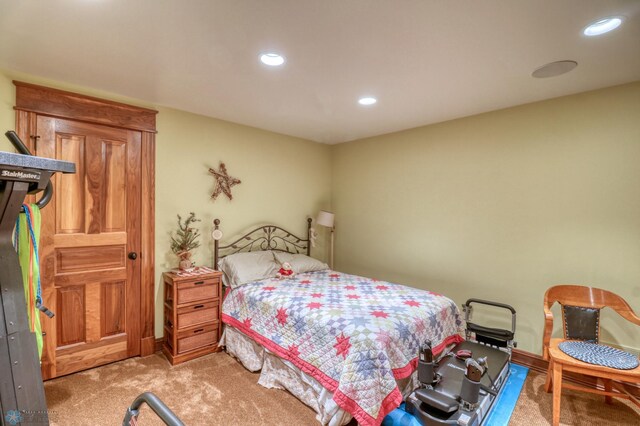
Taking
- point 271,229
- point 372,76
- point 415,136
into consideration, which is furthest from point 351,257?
point 372,76

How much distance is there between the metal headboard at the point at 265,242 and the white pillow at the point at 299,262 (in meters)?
0.26

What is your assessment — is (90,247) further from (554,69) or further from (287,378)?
(554,69)

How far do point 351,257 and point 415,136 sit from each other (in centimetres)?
189

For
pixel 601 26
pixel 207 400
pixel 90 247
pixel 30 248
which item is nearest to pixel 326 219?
pixel 207 400

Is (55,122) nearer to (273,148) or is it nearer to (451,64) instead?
(273,148)

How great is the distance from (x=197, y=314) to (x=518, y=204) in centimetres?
331

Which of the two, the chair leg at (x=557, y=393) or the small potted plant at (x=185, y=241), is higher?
the small potted plant at (x=185, y=241)

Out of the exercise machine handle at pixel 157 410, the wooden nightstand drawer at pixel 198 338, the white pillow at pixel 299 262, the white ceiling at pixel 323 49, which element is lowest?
the wooden nightstand drawer at pixel 198 338

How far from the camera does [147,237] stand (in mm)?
3057

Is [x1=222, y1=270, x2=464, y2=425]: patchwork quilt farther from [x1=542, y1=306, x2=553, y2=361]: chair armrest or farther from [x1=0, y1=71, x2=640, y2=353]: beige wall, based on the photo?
[x1=0, y1=71, x2=640, y2=353]: beige wall

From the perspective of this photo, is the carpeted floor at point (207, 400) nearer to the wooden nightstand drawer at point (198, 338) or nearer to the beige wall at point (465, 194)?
the wooden nightstand drawer at point (198, 338)

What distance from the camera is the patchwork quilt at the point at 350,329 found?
1942 millimetres

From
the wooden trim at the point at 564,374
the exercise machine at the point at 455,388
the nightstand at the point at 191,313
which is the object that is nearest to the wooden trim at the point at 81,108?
the nightstand at the point at 191,313

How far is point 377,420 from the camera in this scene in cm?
186
